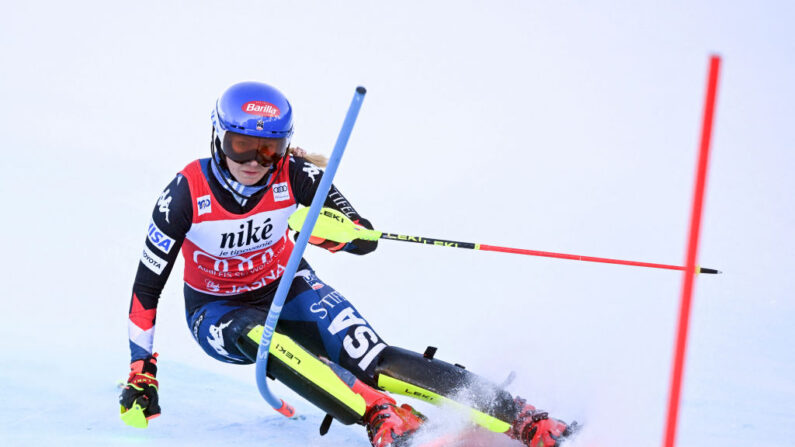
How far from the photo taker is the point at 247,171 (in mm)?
2791

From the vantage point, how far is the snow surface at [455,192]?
127 inches

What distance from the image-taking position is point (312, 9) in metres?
8.37

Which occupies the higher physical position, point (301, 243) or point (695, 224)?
point (695, 224)

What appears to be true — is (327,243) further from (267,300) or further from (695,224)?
(695,224)

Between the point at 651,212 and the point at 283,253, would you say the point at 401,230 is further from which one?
the point at 283,253

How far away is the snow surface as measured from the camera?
322 cm

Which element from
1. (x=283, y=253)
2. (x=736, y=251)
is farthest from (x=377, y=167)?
(x=283, y=253)

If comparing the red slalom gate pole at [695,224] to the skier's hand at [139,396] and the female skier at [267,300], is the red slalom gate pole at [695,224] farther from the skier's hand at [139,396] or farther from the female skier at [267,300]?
the skier's hand at [139,396]

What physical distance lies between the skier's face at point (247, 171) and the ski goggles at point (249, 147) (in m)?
0.02

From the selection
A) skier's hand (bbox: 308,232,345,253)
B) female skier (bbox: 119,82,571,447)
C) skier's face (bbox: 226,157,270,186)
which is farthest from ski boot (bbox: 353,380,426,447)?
skier's face (bbox: 226,157,270,186)

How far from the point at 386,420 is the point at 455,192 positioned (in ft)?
11.6

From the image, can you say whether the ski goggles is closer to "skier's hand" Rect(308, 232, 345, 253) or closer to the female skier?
the female skier

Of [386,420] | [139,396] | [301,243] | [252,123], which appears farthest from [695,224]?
[139,396]

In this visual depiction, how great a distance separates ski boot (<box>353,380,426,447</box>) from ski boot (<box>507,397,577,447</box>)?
325 millimetres
